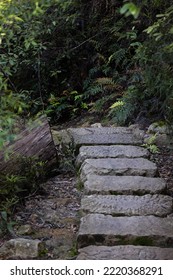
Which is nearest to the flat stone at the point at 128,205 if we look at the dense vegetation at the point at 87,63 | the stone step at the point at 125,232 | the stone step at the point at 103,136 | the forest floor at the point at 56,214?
the stone step at the point at 125,232

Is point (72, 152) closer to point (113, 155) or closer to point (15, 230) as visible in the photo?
point (113, 155)

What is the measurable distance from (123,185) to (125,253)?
3.24 ft

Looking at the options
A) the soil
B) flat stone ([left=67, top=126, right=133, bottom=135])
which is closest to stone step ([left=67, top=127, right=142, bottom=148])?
flat stone ([left=67, top=126, right=133, bottom=135])

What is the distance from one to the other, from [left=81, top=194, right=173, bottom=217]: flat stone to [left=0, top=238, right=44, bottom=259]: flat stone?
52 centimetres

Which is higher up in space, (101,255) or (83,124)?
(101,255)

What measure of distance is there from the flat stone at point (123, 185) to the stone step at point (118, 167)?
14cm

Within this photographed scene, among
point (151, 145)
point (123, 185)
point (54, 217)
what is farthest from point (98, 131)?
point (54, 217)

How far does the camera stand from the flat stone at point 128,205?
3.34 meters

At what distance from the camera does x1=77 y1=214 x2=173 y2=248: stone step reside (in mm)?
2979

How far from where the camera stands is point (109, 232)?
301 centimetres

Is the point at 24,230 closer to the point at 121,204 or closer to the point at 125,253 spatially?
the point at 121,204

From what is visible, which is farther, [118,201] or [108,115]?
[108,115]
